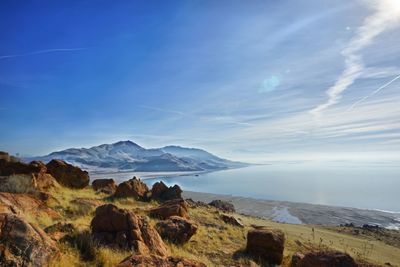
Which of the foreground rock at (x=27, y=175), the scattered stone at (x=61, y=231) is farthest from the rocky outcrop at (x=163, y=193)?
the scattered stone at (x=61, y=231)

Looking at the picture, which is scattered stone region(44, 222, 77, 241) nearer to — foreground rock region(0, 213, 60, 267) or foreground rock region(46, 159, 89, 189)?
foreground rock region(0, 213, 60, 267)

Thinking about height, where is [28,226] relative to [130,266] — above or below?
above

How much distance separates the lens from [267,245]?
1214cm

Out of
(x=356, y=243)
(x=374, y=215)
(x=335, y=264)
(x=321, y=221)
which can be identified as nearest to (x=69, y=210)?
(x=335, y=264)

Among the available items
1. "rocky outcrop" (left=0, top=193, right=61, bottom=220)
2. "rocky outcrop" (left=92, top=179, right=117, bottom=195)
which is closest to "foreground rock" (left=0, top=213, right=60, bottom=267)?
"rocky outcrop" (left=0, top=193, right=61, bottom=220)

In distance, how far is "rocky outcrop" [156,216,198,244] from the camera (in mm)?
11430

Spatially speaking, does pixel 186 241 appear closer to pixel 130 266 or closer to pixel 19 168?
pixel 130 266

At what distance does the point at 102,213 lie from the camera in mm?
9234

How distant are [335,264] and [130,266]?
19.3 feet

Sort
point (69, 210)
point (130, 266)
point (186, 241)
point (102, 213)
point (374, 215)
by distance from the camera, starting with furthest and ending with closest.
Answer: point (374, 215)
point (69, 210)
point (186, 241)
point (102, 213)
point (130, 266)

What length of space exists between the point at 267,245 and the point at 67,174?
17.2 metres

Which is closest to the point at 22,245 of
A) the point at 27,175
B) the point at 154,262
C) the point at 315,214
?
the point at 154,262

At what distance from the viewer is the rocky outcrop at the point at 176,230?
37.5ft

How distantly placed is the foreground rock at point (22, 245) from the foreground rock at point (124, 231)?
7.39 feet
